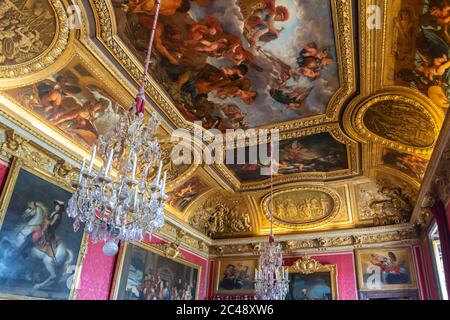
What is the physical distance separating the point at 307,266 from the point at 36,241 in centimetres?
931

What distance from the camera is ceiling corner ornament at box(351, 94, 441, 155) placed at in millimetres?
6883

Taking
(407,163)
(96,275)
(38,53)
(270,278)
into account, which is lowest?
(96,275)

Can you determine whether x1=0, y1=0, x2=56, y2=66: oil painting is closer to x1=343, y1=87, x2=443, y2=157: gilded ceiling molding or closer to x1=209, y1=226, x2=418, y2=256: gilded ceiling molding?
x1=343, y1=87, x2=443, y2=157: gilded ceiling molding

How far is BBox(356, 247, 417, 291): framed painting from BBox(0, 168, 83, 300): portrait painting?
9.44m

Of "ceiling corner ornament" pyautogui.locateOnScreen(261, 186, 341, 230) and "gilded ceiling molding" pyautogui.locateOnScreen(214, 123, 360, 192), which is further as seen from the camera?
"ceiling corner ornament" pyautogui.locateOnScreen(261, 186, 341, 230)

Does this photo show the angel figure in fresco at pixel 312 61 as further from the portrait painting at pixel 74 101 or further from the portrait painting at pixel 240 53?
the portrait painting at pixel 74 101

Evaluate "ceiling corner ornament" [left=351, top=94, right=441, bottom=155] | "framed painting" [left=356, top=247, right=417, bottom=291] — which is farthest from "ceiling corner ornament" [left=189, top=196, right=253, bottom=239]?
"ceiling corner ornament" [left=351, top=94, right=441, bottom=155]

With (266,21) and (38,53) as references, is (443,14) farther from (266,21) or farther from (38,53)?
(38,53)

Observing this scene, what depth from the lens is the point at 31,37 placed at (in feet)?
18.4

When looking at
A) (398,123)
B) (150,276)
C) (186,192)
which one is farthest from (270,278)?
(398,123)

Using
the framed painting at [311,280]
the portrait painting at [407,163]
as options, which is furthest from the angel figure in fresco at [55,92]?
the framed painting at [311,280]

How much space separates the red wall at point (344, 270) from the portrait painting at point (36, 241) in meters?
8.80

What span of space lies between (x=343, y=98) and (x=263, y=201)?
662 cm

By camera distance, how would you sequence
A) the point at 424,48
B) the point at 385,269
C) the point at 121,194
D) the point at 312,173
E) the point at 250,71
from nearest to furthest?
the point at 121,194 → the point at 424,48 → the point at 250,71 → the point at 385,269 → the point at 312,173
